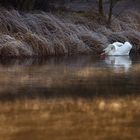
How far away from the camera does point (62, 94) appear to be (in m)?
11.5

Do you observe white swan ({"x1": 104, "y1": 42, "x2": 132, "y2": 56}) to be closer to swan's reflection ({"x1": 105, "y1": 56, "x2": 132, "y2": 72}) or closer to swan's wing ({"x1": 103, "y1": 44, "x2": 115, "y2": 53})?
swan's wing ({"x1": 103, "y1": 44, "x2": 115, "y2": 53})

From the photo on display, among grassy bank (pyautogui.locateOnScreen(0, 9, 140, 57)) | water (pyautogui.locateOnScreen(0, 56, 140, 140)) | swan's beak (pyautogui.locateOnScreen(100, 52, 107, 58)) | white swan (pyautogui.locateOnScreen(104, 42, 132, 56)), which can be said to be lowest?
water (pyautogui.locateOnScreen(0, 56, 140, 140))

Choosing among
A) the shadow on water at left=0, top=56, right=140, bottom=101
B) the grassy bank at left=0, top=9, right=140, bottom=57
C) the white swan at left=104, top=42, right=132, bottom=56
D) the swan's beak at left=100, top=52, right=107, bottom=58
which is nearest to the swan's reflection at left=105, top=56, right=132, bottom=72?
the shadow on water at left=0, top=56, right=140, bottom=101

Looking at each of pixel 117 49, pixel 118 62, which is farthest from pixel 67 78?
pixel 117 49

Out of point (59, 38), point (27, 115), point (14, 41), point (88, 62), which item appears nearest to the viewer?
point (27, 115)

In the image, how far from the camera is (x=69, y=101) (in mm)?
Answer: 10766

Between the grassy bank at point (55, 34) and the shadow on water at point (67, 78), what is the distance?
1.59 metres

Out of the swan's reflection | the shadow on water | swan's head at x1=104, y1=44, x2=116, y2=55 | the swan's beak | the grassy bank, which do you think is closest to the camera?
the shadow on water

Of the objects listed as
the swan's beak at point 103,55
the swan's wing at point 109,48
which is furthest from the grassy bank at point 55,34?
the swan's beak at point 103,55

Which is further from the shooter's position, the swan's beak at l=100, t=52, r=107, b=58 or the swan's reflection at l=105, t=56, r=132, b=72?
the swan's beak at l=100, t=52, r=107, b=58

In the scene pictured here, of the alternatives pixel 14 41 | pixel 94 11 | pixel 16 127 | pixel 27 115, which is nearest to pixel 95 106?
pixel 27 115

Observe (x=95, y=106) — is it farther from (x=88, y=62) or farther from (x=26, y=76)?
(x=88, y=62)

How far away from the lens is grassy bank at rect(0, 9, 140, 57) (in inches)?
827

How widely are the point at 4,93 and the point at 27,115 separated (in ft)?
7.23
